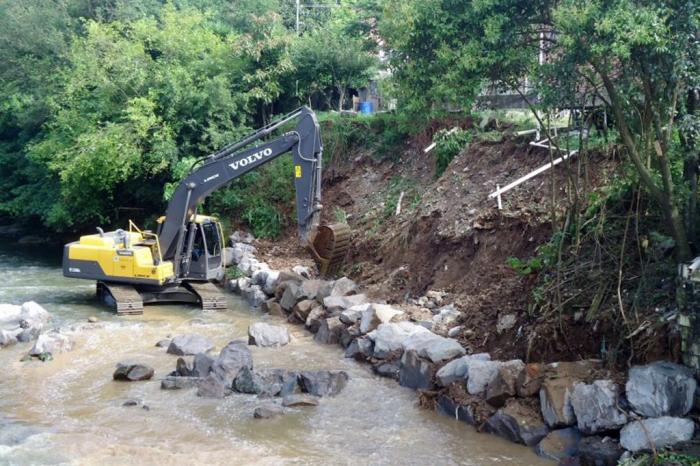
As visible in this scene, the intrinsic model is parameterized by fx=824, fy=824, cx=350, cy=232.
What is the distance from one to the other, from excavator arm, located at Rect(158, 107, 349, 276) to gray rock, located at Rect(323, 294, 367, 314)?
1.76 meters

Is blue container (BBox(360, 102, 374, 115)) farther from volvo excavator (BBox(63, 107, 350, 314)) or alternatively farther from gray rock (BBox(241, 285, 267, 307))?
gray rock (BBox(241, 285, 267, 307))

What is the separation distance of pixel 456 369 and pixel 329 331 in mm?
3470

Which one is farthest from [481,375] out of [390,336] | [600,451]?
[390,336]

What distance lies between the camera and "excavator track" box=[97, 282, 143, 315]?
51.4 feet

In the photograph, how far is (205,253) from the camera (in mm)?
16438

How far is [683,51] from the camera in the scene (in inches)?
341

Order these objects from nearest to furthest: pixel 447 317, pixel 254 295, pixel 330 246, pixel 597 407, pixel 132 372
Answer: pixel 597 407, pixel 132 372, pixel 447 317, pixel 330 246, pixel 254 295

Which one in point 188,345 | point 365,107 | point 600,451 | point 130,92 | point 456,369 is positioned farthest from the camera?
point 365,107

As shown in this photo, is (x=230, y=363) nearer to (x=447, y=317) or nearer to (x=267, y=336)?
(x=267, y=336)

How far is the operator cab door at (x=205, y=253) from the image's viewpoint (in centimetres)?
1648

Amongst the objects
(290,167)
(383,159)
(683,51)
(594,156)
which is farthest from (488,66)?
(290,167)

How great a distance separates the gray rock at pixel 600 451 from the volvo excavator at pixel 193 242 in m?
8.08

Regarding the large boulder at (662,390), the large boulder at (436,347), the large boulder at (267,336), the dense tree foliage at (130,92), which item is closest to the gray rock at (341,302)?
the large boulder at (267,336)

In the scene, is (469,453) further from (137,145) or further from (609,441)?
(137,145)
